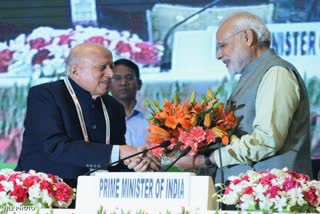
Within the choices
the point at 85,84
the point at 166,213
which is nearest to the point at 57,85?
the point at 85,84

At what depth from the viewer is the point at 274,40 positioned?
621 centimetres

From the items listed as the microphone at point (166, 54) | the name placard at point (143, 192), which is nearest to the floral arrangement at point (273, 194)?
the name placard at point (143, 192)

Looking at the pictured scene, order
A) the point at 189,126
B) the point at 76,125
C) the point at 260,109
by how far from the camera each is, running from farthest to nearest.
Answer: the point at 76,125
the point at 260,109
the point at 189,126

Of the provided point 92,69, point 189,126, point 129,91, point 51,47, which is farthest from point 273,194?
point 51,47

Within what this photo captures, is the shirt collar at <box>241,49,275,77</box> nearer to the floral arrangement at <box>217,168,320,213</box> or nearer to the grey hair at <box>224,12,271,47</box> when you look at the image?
the grey hair at <box>224,12,271,47</box>

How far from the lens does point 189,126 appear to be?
420cm

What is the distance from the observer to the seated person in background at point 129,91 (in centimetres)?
634

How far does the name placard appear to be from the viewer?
353cm

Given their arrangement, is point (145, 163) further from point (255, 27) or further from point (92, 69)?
point (255, 27)

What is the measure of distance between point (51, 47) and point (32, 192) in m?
2.83

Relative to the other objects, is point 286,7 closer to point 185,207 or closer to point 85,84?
point 85,84

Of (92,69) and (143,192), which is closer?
(143,192)

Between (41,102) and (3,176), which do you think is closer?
(3,176)

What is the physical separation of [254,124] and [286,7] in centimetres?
203
